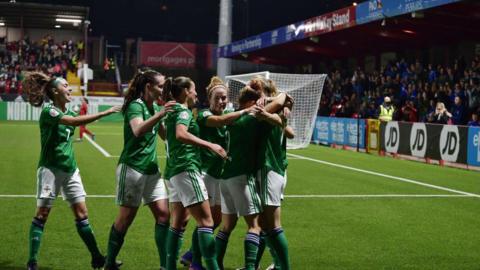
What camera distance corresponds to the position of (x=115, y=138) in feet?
109

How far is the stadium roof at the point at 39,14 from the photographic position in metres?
56.2

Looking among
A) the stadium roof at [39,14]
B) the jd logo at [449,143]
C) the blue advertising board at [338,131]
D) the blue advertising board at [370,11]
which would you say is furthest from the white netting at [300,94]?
the stadium roof at [39,14]

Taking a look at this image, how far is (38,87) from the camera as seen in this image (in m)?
7.62

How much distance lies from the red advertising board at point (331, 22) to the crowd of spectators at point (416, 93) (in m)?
3.30

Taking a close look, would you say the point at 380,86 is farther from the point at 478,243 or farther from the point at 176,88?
the point at 176,88

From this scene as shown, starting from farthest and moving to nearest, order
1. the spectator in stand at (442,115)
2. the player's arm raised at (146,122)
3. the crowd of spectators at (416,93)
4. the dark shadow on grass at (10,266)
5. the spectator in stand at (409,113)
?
the spectator in stand at (409,113)
the crowd of spectators at (416,93)
the spectator in stand at (442,115)
the dark shadow on grass at (10,266)
the player's arm raised at (146,122)

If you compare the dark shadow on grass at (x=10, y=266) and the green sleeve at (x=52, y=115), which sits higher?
the green sleeve at (x=52, y=115)

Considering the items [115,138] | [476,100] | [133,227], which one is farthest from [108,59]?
[133,227]

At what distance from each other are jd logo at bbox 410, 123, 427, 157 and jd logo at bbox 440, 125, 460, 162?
103 cm

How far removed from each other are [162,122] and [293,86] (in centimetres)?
1054

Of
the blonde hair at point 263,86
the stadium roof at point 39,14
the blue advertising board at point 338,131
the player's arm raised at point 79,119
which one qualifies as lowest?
the blue advertising board at point 338,131

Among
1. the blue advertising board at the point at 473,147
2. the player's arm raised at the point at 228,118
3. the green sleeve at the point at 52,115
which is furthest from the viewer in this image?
the blue advertising board at the point at 473,147

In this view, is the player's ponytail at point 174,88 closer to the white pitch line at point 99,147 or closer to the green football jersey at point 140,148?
the green football jersey at point 140,148

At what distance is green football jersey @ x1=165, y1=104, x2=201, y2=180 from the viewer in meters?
6.64
